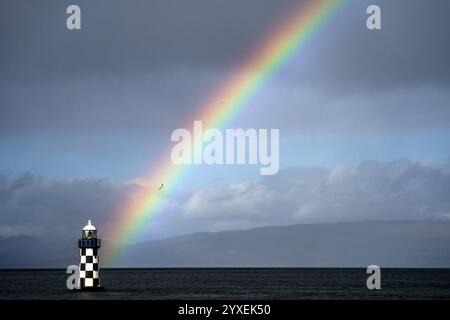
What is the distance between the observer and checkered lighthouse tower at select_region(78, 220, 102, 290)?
5888 cm

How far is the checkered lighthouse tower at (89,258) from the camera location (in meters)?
58.9

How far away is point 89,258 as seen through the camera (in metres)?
59.5
